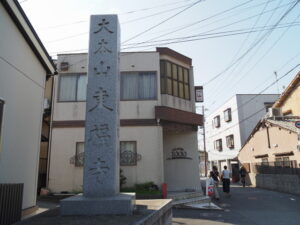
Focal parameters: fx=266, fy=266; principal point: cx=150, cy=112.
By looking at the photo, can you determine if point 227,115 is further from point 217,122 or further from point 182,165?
point 182,165

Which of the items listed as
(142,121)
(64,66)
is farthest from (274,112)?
(64,66)

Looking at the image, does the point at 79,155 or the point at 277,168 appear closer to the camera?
the point at 79,155

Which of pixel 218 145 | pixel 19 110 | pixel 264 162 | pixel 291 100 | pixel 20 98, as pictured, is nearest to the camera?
pixel 19 110

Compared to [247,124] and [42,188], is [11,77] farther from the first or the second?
[247,124]

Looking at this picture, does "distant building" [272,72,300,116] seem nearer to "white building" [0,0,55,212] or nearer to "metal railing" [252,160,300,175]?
"metal railing" [252,160,300,175]

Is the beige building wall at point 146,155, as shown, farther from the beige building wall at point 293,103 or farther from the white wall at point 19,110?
the beige building wall at point 293,103

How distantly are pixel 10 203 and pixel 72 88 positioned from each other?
973 centimetres

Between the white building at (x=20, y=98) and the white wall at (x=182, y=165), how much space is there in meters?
8.88

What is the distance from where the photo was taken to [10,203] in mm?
6445

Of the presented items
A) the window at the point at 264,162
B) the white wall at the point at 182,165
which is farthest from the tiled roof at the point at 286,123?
the white wall at the point at 182,165

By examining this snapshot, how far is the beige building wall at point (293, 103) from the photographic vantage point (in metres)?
21.8

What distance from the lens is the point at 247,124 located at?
102ft

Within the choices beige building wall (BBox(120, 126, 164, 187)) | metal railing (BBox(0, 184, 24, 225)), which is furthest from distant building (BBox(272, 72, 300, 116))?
metal railing (BBox(0, 184, 24, 225))

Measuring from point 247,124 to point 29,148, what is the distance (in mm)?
27152
